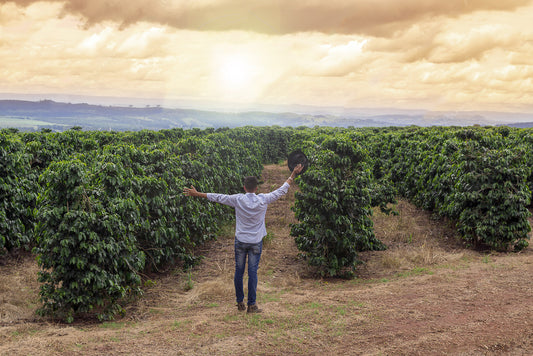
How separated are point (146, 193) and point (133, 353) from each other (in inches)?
167

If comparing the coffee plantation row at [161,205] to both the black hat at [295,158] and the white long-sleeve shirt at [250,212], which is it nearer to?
the black hat at [295,158]

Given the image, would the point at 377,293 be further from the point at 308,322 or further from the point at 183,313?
the point at 183,313

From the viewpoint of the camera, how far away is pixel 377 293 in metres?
7.64

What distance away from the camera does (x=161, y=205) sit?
8.59m

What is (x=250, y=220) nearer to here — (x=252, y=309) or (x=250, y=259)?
(x=250, y=259)

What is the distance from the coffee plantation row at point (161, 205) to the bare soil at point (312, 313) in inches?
22.6

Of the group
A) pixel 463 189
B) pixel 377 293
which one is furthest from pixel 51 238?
pixel 463 189

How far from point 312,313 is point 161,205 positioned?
4.23 metres

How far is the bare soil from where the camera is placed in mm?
5266

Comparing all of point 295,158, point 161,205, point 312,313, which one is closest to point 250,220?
point 312,313

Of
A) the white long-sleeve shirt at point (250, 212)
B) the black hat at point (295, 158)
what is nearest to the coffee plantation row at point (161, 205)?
the black hat at point (295, 158)

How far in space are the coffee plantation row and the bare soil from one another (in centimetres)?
57

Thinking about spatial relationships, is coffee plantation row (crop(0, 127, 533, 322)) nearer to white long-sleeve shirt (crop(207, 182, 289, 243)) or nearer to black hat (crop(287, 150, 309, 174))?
black hat (crop(287, 150, 309, 174))

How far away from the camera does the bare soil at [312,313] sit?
17.3ft
